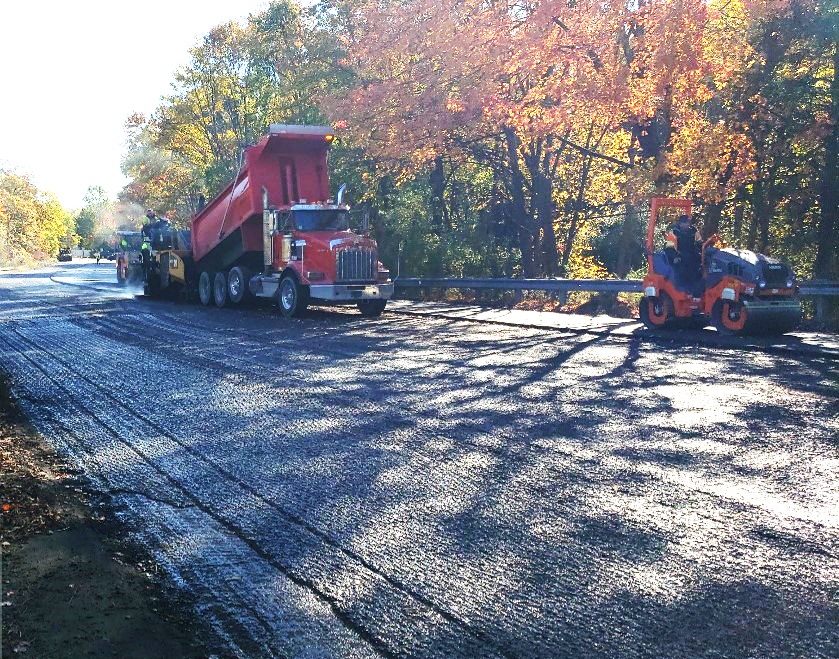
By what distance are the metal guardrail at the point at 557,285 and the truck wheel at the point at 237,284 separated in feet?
18.1

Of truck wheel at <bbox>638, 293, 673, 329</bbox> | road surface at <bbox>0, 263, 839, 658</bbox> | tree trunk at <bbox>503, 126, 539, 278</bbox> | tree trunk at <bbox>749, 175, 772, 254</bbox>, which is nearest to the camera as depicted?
road surface at <bbox>0, 263, 839, 658</bbox>

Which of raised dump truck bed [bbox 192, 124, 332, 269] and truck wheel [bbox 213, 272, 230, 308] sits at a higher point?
raised dump truck bed [bbox 192, 124, 332, 269]

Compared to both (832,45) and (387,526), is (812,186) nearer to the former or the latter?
(832,45)

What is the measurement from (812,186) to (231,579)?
19.6m

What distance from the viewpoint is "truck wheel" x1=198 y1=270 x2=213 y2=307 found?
26.1 meters

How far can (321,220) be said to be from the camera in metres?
22.3

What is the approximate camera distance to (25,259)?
106188mm

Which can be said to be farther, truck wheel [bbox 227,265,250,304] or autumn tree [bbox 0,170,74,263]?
autumn tree [bbox 0,170,74,263]

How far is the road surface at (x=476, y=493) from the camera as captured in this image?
438 cm

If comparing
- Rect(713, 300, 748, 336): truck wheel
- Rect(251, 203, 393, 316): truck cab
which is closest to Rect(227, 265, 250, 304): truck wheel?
Rect(251, 203, 393, 316): truck cab

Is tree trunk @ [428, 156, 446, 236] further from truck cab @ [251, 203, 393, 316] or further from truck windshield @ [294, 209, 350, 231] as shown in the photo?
truck cab @ [251, 203, 393, 316]

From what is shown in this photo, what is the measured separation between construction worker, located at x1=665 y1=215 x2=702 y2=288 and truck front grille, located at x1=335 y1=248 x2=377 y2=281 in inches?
281

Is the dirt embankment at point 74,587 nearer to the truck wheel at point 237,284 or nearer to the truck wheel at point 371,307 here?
the truck wheel at point 371,307

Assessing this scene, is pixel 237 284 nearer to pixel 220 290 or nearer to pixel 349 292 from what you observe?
pixel 220 290
